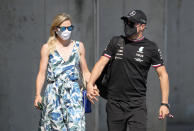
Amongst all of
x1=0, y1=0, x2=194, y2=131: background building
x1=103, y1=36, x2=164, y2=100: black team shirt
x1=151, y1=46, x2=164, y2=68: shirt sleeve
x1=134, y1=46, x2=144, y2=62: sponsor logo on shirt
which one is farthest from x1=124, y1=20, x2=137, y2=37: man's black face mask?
x1=0, y1=0, x2=194, y2=131: background building

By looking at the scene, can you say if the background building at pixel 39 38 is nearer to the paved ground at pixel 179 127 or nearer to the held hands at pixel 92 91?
the paved ground at pixel 179 127

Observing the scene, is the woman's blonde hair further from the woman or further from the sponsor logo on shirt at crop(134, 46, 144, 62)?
the sponsor logo on shirt at crop(134, 46, 144, 62)

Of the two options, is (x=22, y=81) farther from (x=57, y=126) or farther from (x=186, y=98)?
(x=186, y=98)

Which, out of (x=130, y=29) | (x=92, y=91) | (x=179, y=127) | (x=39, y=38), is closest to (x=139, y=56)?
(x=130, y=29)

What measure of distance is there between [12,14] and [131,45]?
2.77 meters

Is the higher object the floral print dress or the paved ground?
the floral print dress

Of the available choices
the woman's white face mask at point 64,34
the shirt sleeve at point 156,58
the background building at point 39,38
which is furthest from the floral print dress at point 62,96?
the background building at point 39,38

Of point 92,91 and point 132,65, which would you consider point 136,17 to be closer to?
point 132,65

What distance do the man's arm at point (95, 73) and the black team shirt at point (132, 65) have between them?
0.14 metres

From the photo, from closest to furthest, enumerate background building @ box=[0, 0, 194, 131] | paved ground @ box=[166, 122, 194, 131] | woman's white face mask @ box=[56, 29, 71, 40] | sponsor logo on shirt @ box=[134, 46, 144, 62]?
1. sponsor logo on shirt @ box=[134, 46, 144, 62]
2. woman's white face mask @ box=[56, 29, 71, 40]
3. background building @ box=[0, 0, 194, 131]
4. paved ground @ box=[166, 122, 194, 131]

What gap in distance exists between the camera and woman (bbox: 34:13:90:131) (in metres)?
5.32

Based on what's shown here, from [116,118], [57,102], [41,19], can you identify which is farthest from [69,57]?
[41,19]

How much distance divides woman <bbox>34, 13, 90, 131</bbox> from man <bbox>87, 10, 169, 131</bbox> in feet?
1.77

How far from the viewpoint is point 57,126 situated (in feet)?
17.6
